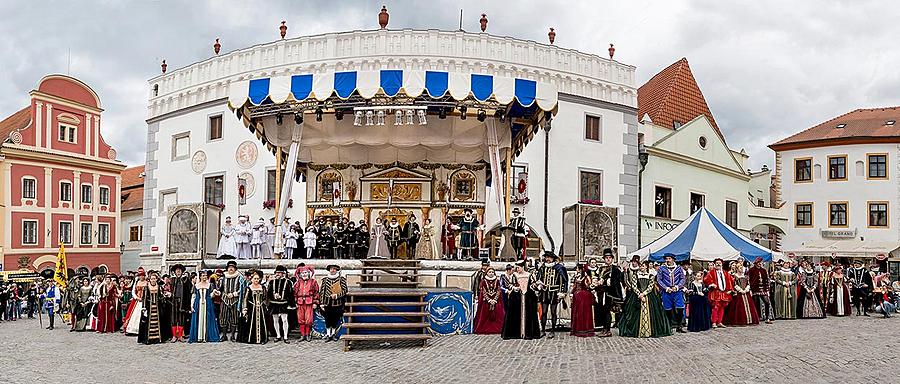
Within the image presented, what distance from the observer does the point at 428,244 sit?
22.8 m

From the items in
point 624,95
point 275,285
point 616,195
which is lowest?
point 275,285

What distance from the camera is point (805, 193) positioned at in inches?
1602

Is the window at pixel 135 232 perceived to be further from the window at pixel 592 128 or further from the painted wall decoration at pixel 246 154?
the window at pixel 592 128

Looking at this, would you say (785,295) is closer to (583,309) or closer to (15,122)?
(583,309)

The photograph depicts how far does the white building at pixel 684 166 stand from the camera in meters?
30.8

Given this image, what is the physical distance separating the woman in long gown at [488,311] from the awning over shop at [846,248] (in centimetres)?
2483

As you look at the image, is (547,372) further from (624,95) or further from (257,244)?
(624,95)

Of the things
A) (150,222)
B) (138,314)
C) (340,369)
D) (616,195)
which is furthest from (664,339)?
(150,222)

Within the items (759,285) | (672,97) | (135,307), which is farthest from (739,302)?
(672,97)

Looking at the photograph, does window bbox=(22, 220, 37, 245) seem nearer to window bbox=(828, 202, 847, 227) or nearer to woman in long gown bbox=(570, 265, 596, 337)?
woman in long gown bbox=(570, 265, 596, 337)

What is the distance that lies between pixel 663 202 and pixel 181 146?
18.1m

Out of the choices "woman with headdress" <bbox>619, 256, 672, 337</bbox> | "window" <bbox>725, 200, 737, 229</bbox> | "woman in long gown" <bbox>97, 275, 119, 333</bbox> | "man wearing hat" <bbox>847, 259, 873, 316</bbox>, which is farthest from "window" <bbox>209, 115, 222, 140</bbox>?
"man wearing hat" <bbox>847, 259, 873, 316</bbox>

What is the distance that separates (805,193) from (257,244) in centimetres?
2993

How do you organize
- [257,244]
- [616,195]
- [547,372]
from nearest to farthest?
[547,372] → [257,244] → [616,195]
